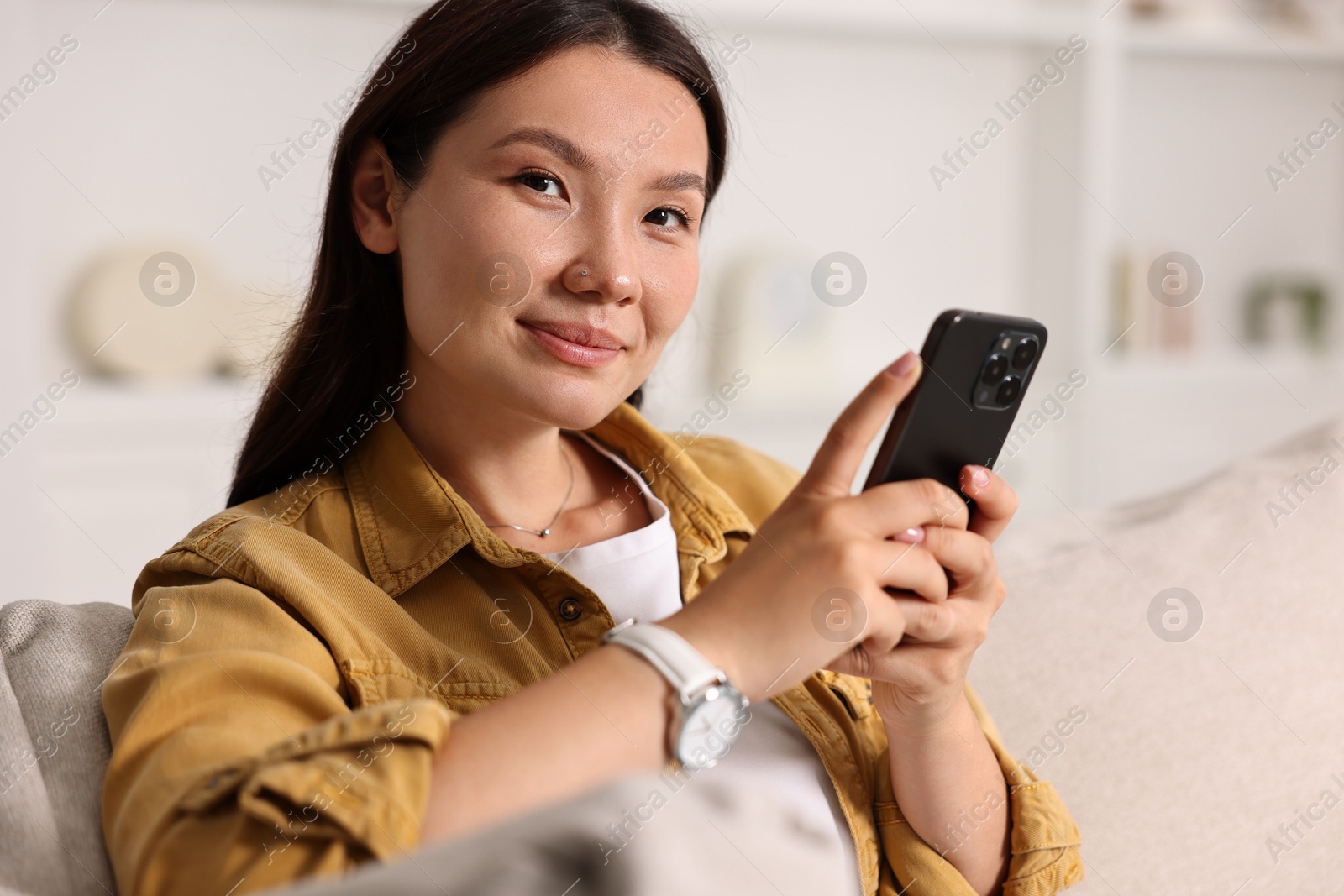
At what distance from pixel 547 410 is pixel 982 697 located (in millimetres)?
521

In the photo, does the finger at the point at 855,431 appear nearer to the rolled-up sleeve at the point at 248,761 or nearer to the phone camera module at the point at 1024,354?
the phone camera module at the point at 1024,354

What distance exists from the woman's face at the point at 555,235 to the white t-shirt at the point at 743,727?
0.13 meters

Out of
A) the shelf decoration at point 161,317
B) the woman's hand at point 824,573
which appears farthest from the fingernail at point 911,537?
the shelf decoration at point 161,317

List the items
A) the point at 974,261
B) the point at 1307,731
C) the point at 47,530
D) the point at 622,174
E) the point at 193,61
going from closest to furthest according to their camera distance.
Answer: the point at 622,174 → the point at 1307,731 → the point at 47,530 → the point at 193,61 → the point at 974,261

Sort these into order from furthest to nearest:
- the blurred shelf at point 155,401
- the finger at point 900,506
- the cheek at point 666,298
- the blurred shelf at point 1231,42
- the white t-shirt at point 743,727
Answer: the blurred shelf at point 1231,42, the blurred shelf at point 155,401, the cheek at point 666,298, the white t-shirt at point 743,727, the finger at point 900,506

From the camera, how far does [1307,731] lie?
1.15 m

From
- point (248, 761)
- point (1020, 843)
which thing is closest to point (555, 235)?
point (248, 761)

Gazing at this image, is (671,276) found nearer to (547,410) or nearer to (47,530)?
(547,410)

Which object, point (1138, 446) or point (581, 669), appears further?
point (1138, 446)

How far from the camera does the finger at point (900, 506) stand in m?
0.77

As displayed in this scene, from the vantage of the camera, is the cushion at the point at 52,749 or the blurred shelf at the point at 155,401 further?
the blurred shelf at the point at 155,401

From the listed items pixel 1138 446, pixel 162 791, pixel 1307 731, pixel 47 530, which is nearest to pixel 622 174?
pixel 162 791

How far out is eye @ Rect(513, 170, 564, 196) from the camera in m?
1.00

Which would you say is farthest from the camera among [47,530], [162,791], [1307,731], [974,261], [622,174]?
[974,261]
